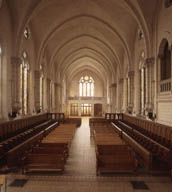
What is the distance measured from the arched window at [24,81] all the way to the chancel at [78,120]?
0.09 meters

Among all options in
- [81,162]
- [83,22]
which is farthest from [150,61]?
[83,22]

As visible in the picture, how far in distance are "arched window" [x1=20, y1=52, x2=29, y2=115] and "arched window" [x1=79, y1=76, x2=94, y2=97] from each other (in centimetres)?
2780

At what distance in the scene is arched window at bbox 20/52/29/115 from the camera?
56.4 ft

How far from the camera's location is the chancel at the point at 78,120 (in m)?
6.22

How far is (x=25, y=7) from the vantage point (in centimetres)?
1336

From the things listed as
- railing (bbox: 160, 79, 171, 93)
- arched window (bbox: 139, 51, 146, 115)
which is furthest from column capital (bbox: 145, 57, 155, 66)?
arched window (bbox: 139, 51, 146, 115)

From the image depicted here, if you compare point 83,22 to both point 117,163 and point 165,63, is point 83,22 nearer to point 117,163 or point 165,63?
point 165,63

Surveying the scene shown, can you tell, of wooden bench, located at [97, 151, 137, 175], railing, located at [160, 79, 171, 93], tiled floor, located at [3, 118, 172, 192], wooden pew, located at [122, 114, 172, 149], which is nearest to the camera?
tiled floor, located at [3, 118, 172, 192]

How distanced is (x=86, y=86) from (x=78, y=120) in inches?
959

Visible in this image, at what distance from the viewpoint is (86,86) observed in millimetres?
46062

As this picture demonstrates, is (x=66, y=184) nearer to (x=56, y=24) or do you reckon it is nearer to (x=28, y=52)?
(x=28, y=52)

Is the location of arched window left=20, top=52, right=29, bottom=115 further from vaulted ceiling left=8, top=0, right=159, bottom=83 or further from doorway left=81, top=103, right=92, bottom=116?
doorway left=81, top=103, right=92, bottom=116

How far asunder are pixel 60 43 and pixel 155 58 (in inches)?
524

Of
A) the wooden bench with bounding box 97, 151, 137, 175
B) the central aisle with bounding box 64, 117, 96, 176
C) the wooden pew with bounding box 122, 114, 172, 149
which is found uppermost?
the wooden pew with bounding box 122, 114, 172, 149
